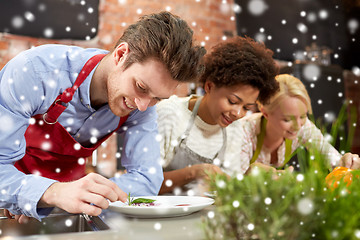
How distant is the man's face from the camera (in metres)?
1.07

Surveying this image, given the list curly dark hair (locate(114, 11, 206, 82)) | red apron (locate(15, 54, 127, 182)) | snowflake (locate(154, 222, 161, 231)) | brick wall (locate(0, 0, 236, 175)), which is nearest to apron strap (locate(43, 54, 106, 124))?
red apron (locate(15, 54, 127, 182))

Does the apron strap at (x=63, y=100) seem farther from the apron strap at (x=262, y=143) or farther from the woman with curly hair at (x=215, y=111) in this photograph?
the apron strap at (x=262, y=143)

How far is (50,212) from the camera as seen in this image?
878 mm

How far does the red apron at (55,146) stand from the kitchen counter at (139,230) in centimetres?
44

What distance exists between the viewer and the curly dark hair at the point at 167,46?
1071mm

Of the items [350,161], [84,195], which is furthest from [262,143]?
[84,195]

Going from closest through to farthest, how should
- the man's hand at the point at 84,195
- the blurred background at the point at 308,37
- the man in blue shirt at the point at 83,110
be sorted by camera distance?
the man's hand at the point at 84,195
the man in blue shirt at the point at 83,110
the blurred background at the point at 308,37

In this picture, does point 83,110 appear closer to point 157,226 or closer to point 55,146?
point 55,146

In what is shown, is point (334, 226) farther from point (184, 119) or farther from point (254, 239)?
point (184, 119)

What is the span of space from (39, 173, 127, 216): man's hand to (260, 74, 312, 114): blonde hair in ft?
4.25

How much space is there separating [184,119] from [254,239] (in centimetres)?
144

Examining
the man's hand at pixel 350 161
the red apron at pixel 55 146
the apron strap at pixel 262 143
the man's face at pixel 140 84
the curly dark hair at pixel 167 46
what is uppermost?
the curly dark hair at pixel 167 46

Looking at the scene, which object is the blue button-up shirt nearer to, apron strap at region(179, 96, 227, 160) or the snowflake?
the snowflake

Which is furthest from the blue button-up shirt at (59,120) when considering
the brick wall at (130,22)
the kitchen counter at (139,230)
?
the brick wall at (130,22)
